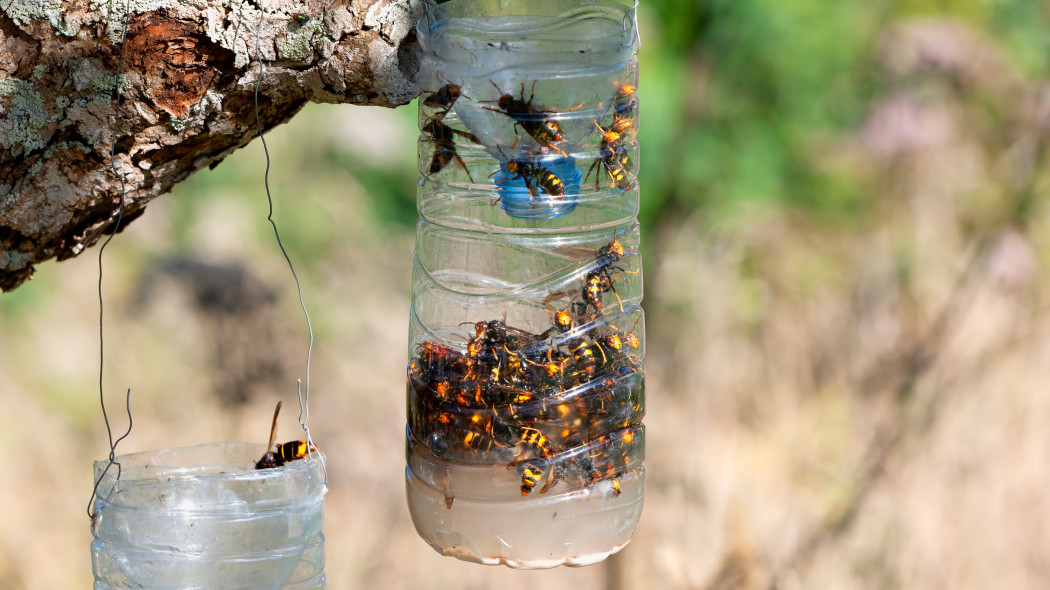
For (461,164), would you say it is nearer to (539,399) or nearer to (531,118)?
(531,118)

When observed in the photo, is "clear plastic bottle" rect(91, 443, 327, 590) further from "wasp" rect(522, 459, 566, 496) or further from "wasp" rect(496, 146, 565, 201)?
"wasp" rect(496, 146, 565, 201)

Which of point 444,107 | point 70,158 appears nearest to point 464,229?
point 444,107

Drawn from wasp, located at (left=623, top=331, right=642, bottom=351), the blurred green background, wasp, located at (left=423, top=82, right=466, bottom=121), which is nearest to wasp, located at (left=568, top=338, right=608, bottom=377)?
wasp, located at (left=623, top=331, right=642, bottom=351)

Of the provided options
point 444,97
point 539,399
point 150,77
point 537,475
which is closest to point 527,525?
point 537,475

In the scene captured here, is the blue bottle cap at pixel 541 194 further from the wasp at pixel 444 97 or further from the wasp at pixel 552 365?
the wasp at pixel 552 365

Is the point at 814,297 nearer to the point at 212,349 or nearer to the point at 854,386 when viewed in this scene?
the point at 854,386

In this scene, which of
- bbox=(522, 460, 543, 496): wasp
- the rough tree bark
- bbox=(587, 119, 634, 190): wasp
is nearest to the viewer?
the rough tree bark
